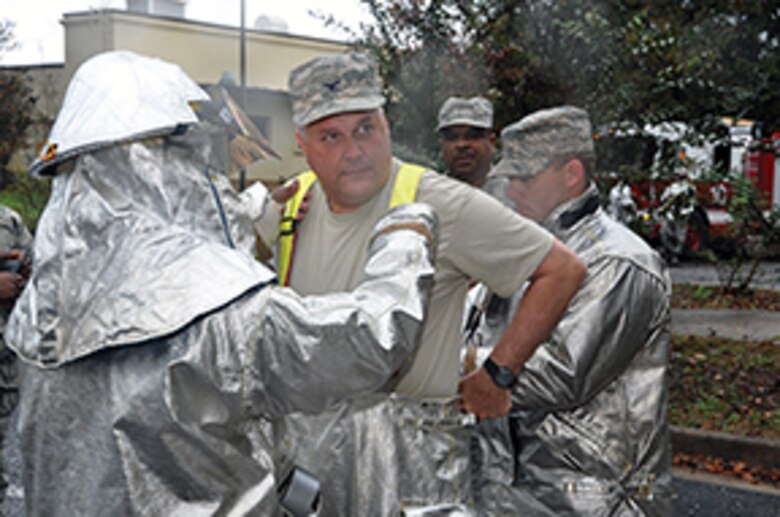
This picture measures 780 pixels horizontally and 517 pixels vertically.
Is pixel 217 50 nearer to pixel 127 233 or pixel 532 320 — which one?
pixel 532 320

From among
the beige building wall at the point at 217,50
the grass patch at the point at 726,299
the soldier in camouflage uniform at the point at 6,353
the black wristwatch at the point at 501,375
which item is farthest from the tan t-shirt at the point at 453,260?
the beige building wall at the point at 217,50

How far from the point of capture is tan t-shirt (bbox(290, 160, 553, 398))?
258 cm

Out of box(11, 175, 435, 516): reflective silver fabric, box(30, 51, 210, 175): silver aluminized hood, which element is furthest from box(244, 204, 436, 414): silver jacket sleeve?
box(30, 51, 210, 175): silver aluminized hood

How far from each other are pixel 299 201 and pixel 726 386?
5596 mm

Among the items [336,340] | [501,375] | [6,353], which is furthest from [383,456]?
[6,353]

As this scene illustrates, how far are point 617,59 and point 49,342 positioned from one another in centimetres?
592

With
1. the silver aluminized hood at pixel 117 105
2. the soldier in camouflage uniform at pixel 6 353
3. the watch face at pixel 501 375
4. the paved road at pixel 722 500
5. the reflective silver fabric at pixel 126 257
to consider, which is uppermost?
the silver aluminized hood at pixel 117 105

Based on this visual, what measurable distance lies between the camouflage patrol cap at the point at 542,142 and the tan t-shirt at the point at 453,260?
0.85m

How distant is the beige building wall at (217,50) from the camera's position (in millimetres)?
16547

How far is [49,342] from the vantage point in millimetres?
1838

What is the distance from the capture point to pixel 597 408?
10.2 feet

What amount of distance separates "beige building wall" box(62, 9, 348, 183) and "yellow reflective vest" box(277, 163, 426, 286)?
37.7ft

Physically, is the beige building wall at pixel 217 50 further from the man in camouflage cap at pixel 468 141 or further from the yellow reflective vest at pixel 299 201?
the yellow reflective vest at pixel 299 201

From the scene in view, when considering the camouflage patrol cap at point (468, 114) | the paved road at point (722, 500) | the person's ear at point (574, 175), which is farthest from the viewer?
the paved road at point (722, 500)
